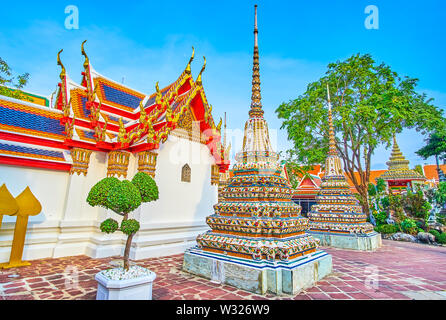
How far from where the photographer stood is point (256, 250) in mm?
4277

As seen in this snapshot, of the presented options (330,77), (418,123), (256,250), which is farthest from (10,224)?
(418,123)

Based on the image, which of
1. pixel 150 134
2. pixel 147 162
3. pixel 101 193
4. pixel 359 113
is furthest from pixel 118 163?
pixel 359 113

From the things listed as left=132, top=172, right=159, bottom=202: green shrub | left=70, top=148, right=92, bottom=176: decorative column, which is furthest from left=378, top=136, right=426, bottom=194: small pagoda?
left=70, top=148, right=92, bottom=176: decorative column

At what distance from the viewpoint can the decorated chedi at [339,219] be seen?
8.86m

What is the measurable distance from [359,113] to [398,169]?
35.3 feet

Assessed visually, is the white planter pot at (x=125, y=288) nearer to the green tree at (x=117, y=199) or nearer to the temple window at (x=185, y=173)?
the green tree at (x=117, y=199)

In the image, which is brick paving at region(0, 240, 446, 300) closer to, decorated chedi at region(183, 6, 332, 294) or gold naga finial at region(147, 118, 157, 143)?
decorated chedi at region(183, 6, 332, 294)

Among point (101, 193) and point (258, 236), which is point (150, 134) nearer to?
point (101, 193)

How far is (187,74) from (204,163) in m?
3.21

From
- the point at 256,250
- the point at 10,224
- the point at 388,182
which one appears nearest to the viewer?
the point at 256,250

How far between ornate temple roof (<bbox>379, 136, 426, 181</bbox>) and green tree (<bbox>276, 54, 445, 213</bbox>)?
17.4ft

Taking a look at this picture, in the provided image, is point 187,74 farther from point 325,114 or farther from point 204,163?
point 325,114

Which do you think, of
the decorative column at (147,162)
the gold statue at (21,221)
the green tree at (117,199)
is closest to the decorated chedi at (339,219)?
the decorative column at (147,162)

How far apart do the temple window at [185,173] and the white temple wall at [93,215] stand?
13 centimetres
